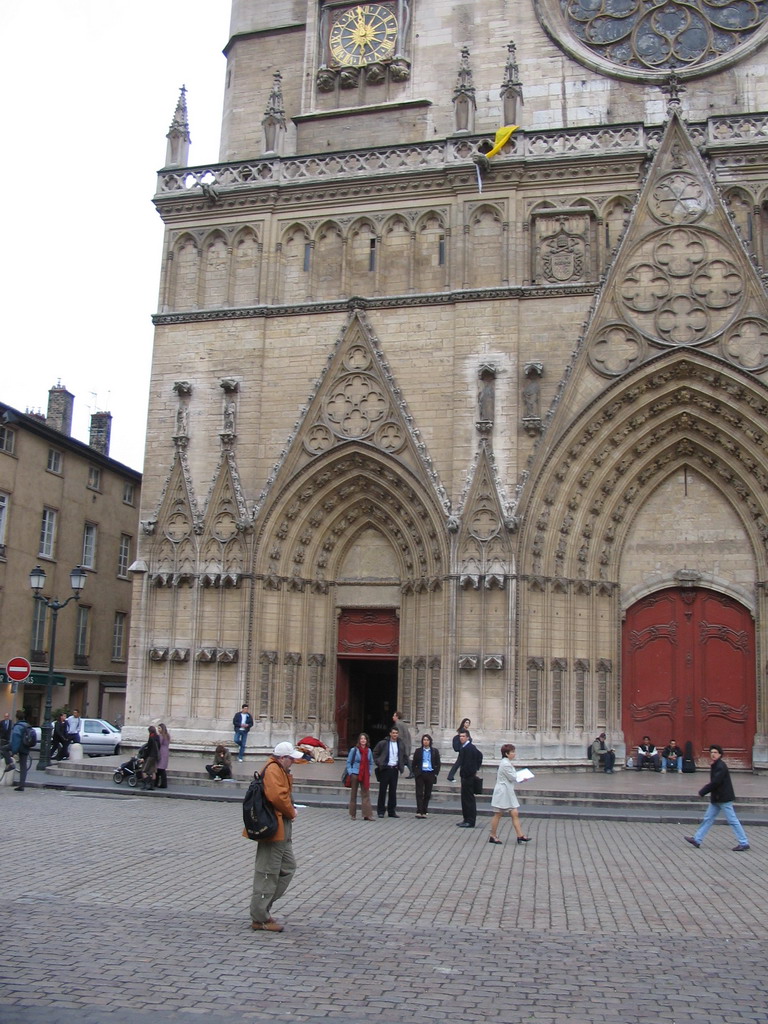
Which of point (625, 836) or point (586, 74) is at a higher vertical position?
point (586, 74)

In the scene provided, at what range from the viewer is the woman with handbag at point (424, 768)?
55.4 feet

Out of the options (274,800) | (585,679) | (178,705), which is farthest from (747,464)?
(274,800)

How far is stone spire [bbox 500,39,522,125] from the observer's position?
82.6 ft

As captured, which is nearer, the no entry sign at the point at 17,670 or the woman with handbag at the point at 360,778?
Result: the woman with handbag at the point at 360,778

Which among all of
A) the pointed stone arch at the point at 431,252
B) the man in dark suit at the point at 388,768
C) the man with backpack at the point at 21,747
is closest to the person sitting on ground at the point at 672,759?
the man in dark suit at the point at 388,768

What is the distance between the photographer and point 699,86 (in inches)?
1014

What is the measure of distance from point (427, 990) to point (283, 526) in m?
18.2

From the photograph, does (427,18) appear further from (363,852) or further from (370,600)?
(363,852)

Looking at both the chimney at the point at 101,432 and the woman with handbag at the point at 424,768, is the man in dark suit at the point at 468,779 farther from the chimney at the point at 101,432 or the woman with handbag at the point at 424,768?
the chimney at the point at 101,432

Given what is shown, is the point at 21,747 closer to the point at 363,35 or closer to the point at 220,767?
the point at 220,767

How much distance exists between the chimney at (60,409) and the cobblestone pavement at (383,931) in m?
28.4

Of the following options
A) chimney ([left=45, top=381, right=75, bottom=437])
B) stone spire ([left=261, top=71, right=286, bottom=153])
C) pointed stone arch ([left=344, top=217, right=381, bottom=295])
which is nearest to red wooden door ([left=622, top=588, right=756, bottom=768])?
pointed stone arch ([left=344, top=217, right=381, bottom=295])

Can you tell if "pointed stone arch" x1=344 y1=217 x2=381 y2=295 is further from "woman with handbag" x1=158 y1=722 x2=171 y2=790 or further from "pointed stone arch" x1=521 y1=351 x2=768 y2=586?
"woman with handbag" x1=158 y1=722 x2=171 y2=790

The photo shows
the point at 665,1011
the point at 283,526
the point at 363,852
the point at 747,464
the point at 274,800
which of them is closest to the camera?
the point at 665,1011
